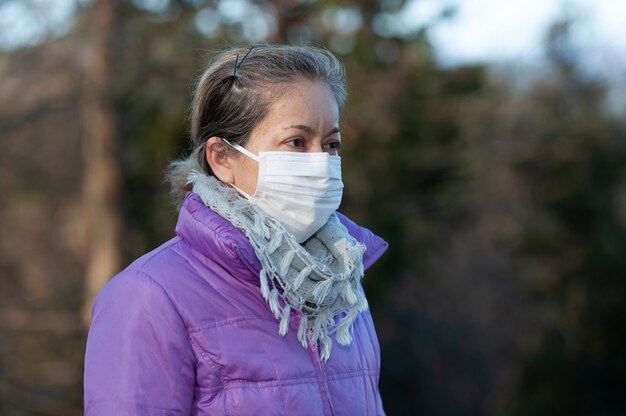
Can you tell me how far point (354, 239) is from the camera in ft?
7.73

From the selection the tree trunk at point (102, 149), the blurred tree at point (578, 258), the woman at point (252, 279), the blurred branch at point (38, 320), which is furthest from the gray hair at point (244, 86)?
the blurred tree at point (578, 258)

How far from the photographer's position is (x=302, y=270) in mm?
2098

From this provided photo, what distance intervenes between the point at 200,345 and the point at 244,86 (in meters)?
0.74

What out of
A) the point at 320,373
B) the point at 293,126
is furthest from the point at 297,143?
the point at 320,373

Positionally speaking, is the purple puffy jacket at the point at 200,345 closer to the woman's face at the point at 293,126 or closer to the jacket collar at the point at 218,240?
the jacket collar at the point at 218,240

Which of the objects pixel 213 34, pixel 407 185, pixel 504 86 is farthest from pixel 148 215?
pixel 504 86

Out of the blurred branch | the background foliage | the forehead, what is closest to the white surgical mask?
the forehead

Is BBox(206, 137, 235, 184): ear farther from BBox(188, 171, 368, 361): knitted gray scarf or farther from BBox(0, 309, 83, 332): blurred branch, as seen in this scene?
BBox(0, 309, 83, 332): blurred branch

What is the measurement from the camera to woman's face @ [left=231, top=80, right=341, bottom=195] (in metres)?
2.19

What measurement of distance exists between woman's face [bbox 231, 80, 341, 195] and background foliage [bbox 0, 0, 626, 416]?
6410 millimetres

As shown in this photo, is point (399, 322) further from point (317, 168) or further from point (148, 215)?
point (317, 168)

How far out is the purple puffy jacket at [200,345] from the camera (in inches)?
72.2

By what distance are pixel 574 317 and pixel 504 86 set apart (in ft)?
19.3

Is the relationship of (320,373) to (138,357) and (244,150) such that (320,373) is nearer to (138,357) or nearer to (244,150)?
(138,357)
